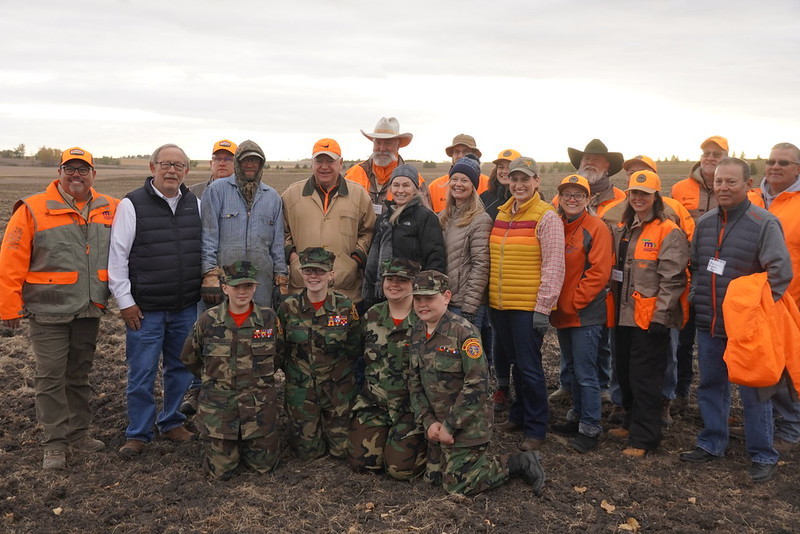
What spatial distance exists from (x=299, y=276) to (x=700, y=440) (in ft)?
13.0

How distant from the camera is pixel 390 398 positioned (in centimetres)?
530

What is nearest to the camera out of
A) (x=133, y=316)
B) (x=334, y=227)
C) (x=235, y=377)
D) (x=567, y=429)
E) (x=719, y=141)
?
(x=235, y=377)

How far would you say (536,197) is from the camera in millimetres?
5527

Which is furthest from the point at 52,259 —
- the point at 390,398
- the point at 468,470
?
the point at 468,470

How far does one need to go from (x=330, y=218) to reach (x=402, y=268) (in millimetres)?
1218

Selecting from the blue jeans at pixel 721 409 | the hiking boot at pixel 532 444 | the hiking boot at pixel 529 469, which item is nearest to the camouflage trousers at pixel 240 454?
the hiking boot at pixel 529 469

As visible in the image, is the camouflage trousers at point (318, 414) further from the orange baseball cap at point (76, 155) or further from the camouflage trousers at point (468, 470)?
the orange baseball cap at point (76, 155)

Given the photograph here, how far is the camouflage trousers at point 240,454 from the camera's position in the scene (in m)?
5.20

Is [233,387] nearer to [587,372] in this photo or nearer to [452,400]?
[452,400]

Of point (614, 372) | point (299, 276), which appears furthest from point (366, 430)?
point (614, 372)

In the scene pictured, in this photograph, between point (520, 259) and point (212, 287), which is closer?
point (520, 259)

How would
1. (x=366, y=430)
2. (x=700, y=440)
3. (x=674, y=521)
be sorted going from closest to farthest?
(x=674, y=521) → (x=366, y=430) → (x=700, y=440)

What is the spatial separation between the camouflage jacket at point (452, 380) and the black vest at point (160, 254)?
2.16 meters

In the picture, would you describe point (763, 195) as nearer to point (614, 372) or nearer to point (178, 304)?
point (614, 372)
